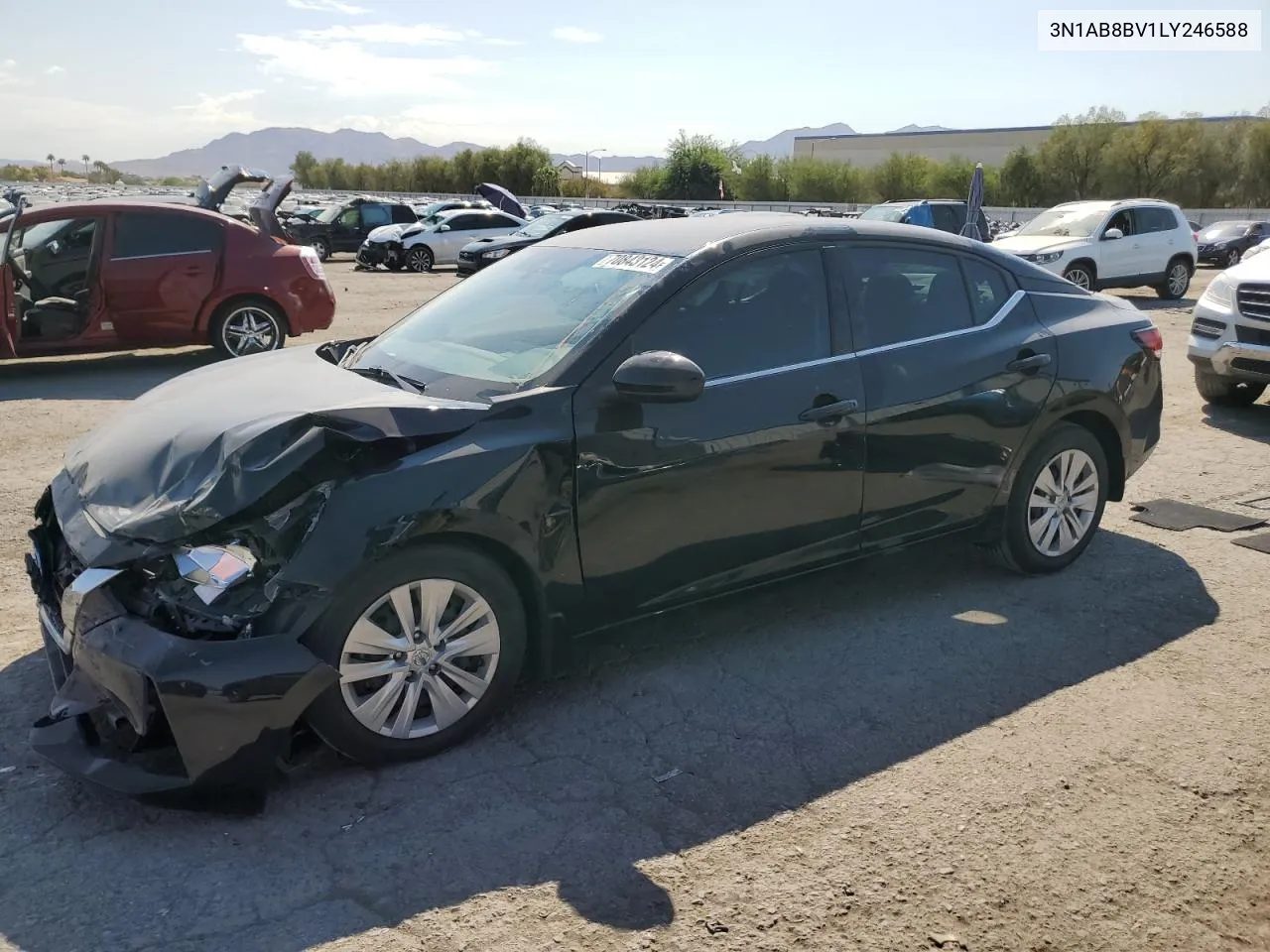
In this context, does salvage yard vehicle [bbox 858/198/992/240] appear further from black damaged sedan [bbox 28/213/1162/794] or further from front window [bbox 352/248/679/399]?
front window [bbox 352/248/679/399]

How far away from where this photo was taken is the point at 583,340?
12.5ft

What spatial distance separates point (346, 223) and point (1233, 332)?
2507 cm

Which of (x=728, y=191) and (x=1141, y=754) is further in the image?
(x=728, y=191)

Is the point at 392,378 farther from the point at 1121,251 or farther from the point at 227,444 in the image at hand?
the point at 1121,251

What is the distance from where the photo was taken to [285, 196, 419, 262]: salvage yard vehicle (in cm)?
2911

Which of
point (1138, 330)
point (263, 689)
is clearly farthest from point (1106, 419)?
point (263, 689)

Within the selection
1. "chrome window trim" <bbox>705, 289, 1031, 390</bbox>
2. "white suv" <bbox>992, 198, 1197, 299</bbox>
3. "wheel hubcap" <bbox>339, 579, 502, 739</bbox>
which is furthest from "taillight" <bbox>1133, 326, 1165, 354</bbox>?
"white suv" <bbox>992, 198, 1197, 299</bbox>

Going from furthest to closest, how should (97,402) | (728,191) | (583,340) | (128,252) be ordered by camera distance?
(728,191), (128,252), (97,402), (583,340)

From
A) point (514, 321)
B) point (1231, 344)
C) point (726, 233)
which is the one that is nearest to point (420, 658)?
point (514, 321)

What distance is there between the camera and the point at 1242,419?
29.1ft

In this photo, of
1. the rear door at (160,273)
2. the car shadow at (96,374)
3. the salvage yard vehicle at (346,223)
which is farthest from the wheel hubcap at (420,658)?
the salvage yard vehicle at (346,223)

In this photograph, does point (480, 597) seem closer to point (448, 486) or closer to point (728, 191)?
point (448, 486)

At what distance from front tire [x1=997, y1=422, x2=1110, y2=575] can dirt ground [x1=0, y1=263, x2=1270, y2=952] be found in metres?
0.36

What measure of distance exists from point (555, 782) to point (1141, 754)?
197 cm
